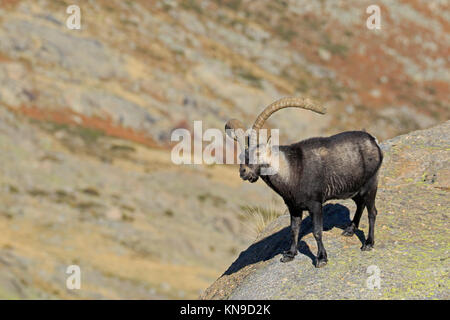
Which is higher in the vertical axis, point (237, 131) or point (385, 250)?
point (237, 131)

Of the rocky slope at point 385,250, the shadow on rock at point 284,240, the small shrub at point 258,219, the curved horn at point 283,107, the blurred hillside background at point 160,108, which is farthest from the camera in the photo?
the blurred hillside background at point 160,108

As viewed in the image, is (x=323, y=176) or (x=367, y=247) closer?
(x=323, y=176)

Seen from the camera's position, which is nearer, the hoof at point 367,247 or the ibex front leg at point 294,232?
the ibex front leg at point 294,232

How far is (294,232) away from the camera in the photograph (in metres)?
12.5

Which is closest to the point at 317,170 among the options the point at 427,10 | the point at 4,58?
the point at 4,58

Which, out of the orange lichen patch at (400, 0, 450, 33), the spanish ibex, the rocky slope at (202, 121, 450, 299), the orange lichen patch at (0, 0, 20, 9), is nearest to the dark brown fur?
the spanish ibex

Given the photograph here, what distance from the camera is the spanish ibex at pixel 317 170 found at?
11703mm

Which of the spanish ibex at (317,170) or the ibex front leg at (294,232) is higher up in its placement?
the spanish ibex at (317,170)

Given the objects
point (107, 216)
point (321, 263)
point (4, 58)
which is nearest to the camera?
point (321, 263)

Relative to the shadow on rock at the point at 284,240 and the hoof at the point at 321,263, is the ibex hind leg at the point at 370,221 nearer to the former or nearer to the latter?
the shadow on rock at the point at 284,240

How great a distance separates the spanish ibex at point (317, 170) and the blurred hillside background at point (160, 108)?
16.2ft

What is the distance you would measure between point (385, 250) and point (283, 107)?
4118 millimetres

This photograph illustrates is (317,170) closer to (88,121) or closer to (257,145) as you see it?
(257,145)

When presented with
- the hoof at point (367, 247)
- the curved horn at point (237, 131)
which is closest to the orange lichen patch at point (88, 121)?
the curved horn at point (237, 131)
